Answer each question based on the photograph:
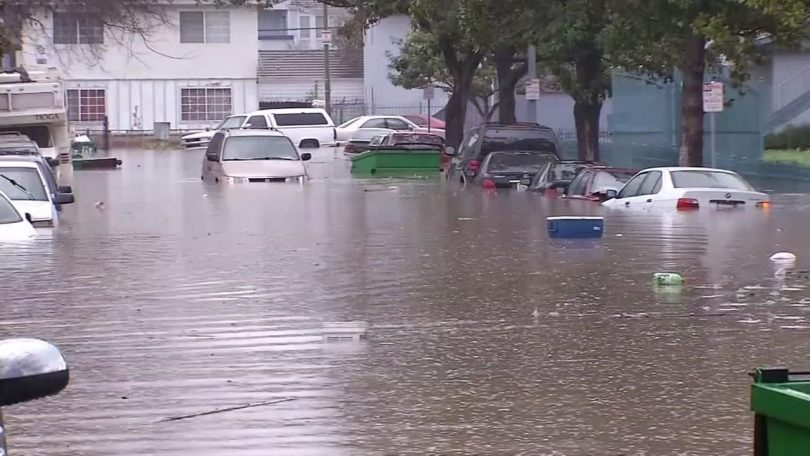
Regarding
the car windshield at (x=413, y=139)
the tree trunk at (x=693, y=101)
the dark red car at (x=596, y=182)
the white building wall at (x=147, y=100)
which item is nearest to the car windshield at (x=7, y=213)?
the dark red car at (x=596, y=182)

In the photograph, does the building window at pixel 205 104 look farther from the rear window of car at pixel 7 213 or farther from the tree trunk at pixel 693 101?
the rear window of car at pixel 7 213

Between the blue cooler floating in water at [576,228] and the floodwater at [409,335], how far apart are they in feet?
1.02

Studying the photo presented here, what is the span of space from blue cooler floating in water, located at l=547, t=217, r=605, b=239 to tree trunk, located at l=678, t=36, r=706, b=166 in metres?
10.1

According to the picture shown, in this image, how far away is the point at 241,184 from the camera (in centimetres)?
3300

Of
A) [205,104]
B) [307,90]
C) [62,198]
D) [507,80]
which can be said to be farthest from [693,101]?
[307,90]

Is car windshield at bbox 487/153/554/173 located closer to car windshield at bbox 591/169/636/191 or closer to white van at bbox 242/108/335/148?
car windshield at bbox 591/169/636/191

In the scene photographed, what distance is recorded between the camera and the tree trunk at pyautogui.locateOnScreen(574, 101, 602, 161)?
37812 mm

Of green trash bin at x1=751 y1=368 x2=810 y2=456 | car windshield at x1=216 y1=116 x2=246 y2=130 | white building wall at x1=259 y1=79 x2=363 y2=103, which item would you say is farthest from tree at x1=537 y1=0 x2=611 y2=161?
white building wall at x1=259 y1=79 x2=363 y2=103

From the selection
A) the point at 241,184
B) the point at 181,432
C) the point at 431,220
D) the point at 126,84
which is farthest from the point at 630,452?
the point at 126,84

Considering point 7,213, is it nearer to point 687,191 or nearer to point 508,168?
point 687,191

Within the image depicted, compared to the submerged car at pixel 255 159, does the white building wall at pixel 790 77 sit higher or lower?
higher

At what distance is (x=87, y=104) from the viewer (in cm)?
6456

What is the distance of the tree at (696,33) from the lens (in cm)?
2525

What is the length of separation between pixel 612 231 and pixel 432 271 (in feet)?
16.7
